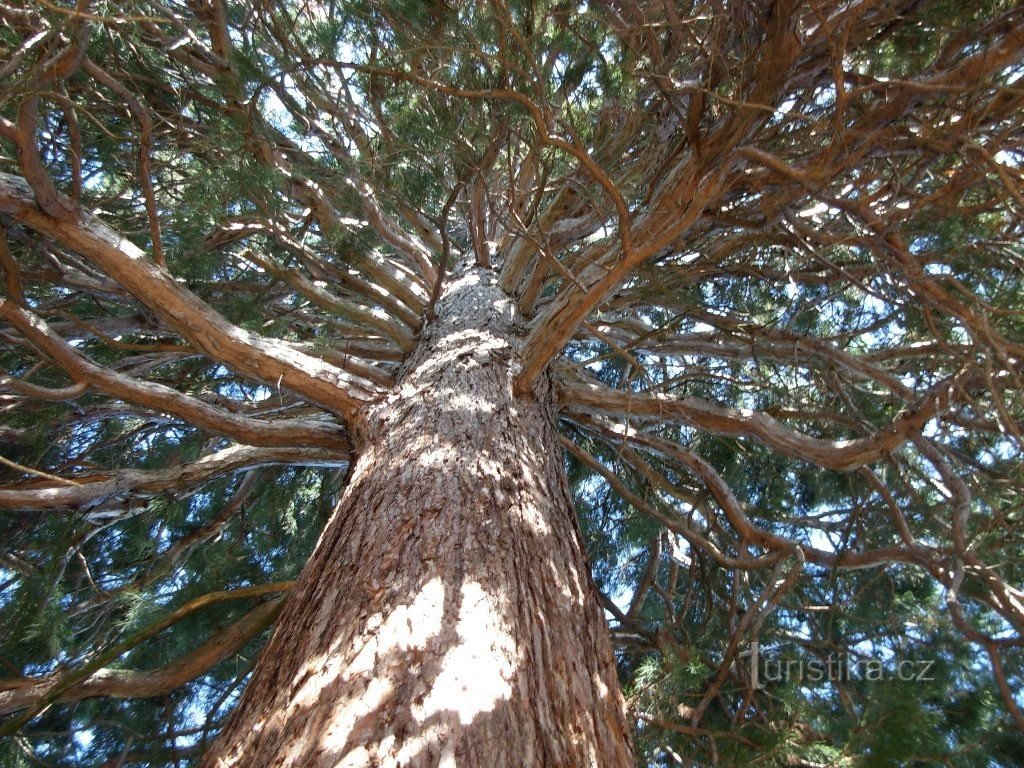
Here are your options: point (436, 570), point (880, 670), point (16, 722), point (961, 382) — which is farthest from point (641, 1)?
point (16, 722)

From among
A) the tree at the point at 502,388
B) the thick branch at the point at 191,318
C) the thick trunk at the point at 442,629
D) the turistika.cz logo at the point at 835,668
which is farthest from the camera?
the turistika.cz logo at the point at 835,668

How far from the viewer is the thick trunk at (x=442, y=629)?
114cm

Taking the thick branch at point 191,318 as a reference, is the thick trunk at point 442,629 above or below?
below

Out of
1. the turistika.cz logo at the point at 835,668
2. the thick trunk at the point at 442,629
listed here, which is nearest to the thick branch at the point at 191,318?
the thick trunk at the point at 442,629

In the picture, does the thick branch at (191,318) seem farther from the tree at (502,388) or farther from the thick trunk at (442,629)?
the thick trunk at (442,629)

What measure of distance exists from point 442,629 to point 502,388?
49.5 inches

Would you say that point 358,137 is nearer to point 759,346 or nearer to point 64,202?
point 64,202

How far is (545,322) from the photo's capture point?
2.56m

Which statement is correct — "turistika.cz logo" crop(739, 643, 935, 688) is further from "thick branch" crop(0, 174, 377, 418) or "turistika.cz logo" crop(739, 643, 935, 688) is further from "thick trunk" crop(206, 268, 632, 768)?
"thick branch" crop(0, 174, 377, 418)

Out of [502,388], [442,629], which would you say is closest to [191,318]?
[502,388]

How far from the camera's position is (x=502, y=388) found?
2486 millimetres

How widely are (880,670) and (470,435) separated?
2.18 meters

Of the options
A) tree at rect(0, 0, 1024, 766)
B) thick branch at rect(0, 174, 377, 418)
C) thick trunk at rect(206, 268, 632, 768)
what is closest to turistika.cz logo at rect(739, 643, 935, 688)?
tree at rect(0, 0, 1024, 766)

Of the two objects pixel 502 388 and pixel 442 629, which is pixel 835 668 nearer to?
pixel 502 388
